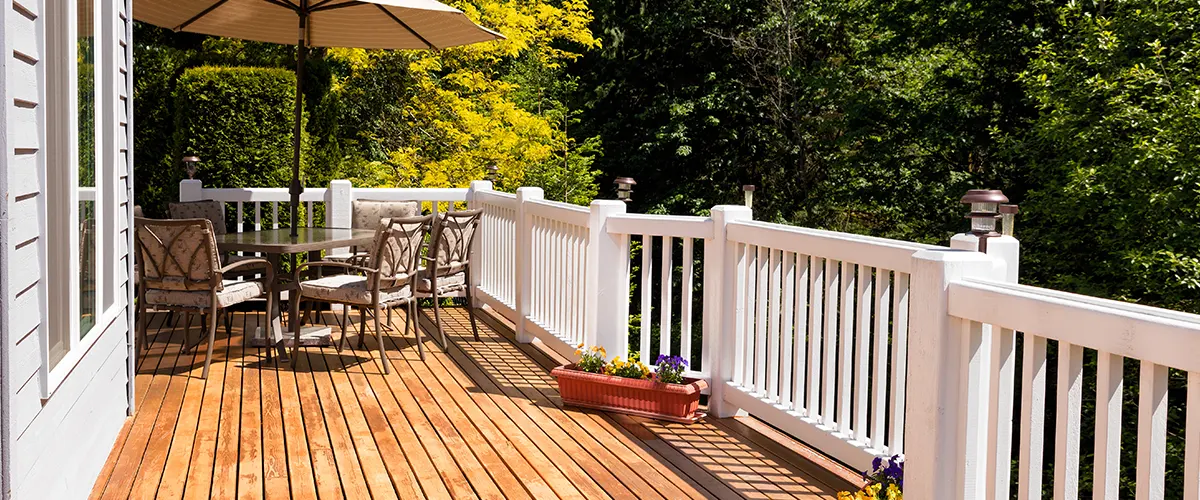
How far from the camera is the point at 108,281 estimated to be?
362 centimetres

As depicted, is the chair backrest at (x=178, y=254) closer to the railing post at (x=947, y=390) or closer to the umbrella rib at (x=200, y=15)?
the umbrella rib at (x=200, y=15)

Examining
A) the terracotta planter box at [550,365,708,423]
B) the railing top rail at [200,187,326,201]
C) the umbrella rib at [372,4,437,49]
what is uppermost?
the umbrella rib at [372,4,437,49]

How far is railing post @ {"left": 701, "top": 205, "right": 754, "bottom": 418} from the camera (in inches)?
167

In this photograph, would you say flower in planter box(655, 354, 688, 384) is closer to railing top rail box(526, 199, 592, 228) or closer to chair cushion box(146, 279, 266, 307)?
railing top rail box(526, 199, 592, 228)

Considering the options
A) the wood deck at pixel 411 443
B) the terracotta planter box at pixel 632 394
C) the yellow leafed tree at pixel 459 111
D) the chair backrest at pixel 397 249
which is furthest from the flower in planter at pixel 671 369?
the yellow leafed tree at pixel 459 111

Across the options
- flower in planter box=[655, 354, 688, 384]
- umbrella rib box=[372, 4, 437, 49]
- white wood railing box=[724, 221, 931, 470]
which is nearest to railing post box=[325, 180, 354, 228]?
umbrella rib box=[372, 4, 437, 49]

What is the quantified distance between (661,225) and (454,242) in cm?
195

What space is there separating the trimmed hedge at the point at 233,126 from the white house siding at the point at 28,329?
5.48m

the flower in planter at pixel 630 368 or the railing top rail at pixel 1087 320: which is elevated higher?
the railing top rail at pixel 1087 320

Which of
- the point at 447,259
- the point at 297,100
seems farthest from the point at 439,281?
the point at 297,100

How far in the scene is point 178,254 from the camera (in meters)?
5.12

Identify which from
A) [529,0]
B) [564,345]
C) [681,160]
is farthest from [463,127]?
[564,345]

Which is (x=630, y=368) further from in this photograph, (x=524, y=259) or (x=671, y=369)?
(x=524, y=259)

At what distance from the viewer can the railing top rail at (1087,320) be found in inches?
74.9
